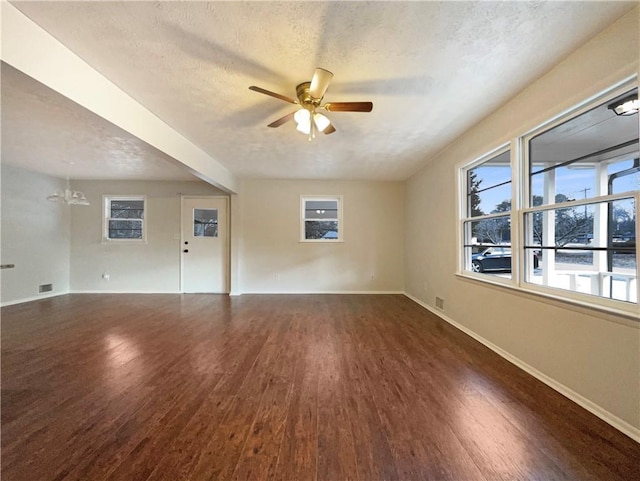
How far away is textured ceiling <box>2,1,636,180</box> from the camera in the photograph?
61.7 inches

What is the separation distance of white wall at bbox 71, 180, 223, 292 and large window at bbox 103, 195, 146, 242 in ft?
0.43

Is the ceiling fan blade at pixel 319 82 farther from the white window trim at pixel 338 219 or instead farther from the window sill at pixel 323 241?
the window sill at pixel 323 241

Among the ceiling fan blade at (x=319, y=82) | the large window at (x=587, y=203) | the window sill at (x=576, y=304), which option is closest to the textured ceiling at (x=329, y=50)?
the ceiling fan blade at (x=319, y=82)

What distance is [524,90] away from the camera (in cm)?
239

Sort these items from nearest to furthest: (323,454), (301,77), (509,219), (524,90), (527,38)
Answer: (323,454) < (527,38) < (301,77) < (524,90) < (509,219)

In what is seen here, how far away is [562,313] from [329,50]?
8.65 feet

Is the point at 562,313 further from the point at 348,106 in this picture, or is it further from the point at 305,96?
the point at 305,96

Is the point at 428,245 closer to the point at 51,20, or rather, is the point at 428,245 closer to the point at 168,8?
the point at 168,8

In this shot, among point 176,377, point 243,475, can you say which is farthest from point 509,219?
point 176,377

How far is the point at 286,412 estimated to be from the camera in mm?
1832

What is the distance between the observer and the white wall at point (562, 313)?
1.63 meters

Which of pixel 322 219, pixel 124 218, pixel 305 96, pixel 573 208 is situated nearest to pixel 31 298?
pixel 124 218

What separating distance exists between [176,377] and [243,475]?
130 centimetres

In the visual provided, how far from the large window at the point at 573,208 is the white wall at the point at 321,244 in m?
2.97
